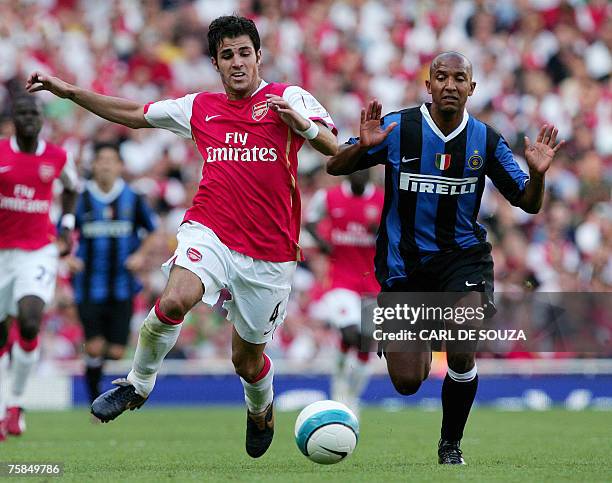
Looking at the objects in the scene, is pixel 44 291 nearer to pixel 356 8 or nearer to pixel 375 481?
pixel 375 481

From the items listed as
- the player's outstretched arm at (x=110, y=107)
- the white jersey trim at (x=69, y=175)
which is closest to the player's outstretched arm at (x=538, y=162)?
the player's outstretched arm at (x=110, y=107)

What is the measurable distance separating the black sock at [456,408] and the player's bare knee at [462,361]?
0.30 ft

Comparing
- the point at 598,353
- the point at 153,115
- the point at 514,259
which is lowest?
the point at 598,353

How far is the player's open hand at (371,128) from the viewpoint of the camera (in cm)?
775

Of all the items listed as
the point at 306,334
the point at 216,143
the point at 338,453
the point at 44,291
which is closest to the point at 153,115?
the point at 216,143

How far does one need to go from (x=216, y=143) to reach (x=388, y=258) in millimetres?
1398

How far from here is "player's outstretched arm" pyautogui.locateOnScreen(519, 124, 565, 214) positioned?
770 centimetres

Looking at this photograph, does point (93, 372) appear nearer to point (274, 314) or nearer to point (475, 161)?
point (274, 314)

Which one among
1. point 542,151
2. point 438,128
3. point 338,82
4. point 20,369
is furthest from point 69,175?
point 338,82

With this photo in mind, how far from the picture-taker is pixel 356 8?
899 inches

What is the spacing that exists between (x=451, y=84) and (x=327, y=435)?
93.6 inches

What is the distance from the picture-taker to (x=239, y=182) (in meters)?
7.98

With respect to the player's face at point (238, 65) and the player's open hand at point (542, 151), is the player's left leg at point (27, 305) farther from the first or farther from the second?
the player's open hand at point (542, 151)

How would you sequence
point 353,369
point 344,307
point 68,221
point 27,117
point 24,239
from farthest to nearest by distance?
point 353,369 → point 344,307 → point 68,221 → point 24,239 → point 27,117
